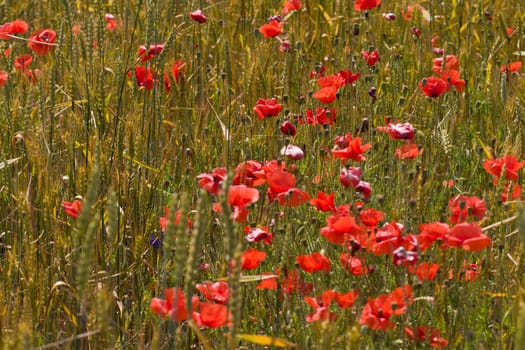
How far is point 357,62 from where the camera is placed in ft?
9.61

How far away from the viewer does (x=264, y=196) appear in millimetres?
2045

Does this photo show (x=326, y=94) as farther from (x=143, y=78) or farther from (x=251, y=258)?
(x=251, y=258)

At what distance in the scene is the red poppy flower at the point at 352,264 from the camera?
163 cm

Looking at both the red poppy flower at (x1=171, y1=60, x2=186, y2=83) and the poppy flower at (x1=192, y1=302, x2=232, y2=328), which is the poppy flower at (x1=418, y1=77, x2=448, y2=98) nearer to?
the red poppy flower at (x1=171, y1=60, x2=186, y2=83)

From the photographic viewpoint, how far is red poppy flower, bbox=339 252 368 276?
5.33 feet

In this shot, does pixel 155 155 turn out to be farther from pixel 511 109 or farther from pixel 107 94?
pixel 511 109

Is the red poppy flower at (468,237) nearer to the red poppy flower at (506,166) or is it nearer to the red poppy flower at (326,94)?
the red poppy flower at (506,166)

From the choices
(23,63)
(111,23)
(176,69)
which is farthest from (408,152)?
(111,23)

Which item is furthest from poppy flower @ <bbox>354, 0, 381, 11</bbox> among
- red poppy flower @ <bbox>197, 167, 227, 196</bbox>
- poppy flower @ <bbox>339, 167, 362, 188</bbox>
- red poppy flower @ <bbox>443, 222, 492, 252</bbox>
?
red poppy flower @ <bbox>443, 222, 492, 252</bbox>

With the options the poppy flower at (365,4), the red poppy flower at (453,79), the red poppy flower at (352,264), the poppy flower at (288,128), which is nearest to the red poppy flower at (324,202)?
the red poppy flower at (352,264)

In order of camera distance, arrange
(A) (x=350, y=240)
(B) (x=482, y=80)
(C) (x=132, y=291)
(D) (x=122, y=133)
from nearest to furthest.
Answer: (A) (x=350, y=240)
(C) (x=132, y=291)
(D) (x=122, y=133)
(B) (x=482, y=80)

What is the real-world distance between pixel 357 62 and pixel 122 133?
3.47 ft

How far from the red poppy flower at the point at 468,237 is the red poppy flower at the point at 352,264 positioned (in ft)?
0.68

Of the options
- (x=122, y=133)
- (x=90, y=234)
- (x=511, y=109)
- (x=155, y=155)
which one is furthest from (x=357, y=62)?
(x=90, y=234)
